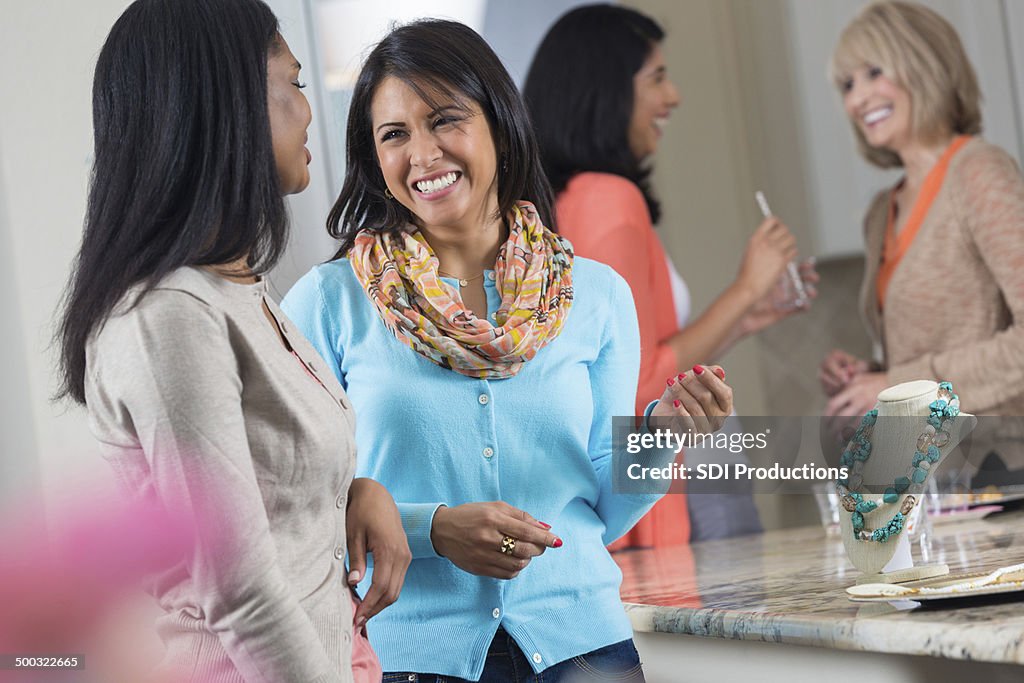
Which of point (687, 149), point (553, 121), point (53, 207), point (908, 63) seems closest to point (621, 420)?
point (53, 207)

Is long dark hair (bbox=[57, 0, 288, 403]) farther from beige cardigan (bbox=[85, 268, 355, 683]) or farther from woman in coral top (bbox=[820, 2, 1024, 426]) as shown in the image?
woman in coral top (bbox=[820, 2, 1024, 426])

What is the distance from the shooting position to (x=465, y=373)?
111 centimetres

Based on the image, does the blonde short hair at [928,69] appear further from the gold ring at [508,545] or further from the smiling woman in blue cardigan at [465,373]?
the gold ring at [508,545]

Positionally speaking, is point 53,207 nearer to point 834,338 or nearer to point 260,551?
point 260,551

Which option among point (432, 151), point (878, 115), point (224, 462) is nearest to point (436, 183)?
point (432, 151)

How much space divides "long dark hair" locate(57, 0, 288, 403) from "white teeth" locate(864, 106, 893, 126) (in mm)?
1666

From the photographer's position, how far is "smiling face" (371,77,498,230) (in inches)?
42.7

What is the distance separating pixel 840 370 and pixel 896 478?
1.03 meters

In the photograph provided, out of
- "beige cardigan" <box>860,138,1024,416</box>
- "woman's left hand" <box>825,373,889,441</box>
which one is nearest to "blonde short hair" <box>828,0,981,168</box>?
"beige cardigan" <box>860,138,1024,416</box>

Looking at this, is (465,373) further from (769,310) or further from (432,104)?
(769,310)

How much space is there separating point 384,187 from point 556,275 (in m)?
0.20

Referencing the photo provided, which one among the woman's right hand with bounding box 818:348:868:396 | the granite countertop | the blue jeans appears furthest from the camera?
the woman's right hand with bounding box 818:348:868:396

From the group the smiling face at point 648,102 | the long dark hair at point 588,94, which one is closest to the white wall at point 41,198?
the long dark hair at point 588,94

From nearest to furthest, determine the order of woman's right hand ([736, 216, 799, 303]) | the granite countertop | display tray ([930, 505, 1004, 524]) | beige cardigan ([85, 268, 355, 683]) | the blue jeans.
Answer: beige cardigan ([85, 268, 355, 683])
the granite countertop
the blue jeans
display tray ([930, 505, 1004, 524])
woman's right hand ([736, 216, 799, 303])
